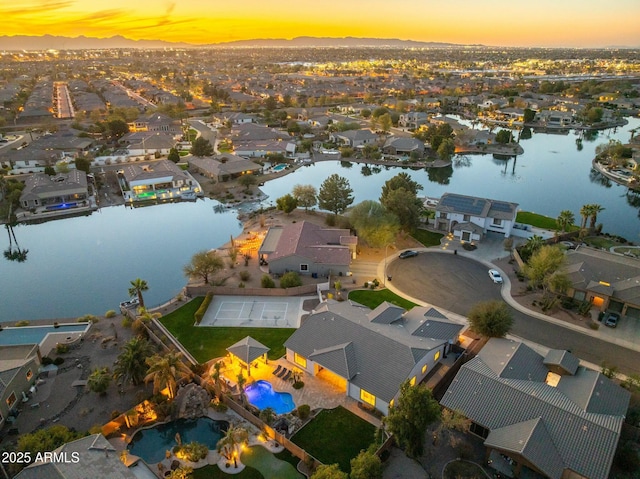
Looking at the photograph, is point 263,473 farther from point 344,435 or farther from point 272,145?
point 272,145

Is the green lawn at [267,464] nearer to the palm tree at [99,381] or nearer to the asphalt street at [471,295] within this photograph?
the palm tree at [99,381]

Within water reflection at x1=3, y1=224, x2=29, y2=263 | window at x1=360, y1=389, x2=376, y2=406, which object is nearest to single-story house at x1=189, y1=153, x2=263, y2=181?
water reflection at x1=3, y1=224, x2=29, y2=263

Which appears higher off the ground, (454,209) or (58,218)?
(454,209)

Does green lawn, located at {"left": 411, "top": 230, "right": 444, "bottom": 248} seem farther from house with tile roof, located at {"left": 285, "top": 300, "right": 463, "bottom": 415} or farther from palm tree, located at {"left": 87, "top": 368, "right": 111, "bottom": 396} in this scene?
palm tree, located at {"left": 87, "top": 368, "right": 111, "bottom": 396}

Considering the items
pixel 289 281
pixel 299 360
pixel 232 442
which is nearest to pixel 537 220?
pixel 289 281

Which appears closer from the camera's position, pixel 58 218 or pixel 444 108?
pixel 58 218

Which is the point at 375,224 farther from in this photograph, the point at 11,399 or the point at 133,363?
the point at 11,399

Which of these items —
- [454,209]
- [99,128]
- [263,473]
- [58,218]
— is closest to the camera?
[263,473]

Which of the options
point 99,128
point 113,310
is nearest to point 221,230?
point 113,310
